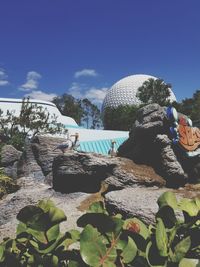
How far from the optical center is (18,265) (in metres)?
1.40

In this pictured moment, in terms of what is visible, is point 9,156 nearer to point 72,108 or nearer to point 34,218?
point 34,218

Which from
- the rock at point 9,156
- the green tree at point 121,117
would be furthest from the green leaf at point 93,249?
the green tree at point 121,117

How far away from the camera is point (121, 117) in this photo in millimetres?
58031

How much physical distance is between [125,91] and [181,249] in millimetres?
70305

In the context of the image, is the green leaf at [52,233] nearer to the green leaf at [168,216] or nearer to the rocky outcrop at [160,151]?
the green leaf at [168,216]

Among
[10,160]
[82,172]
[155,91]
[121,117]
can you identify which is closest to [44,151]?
[10,160]

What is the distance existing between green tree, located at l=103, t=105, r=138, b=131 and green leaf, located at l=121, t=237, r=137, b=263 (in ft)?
173

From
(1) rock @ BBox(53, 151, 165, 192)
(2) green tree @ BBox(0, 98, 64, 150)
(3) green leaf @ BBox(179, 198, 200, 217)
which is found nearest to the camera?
(3) green leaf @ BBox(179, 198, 200, 217)

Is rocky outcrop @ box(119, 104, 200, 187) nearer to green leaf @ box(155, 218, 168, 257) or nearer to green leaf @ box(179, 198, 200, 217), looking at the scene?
green leaf @ box(179, 198, 200, 217)

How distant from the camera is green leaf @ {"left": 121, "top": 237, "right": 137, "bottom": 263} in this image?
125 centimetres

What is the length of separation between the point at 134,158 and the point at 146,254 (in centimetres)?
868

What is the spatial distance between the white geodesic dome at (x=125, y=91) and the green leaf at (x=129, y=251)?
67434 millimetres

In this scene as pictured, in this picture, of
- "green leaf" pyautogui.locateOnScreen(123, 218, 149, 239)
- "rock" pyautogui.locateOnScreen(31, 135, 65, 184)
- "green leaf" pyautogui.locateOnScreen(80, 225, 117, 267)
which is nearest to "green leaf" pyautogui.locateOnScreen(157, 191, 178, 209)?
"green leaf" pyautogui.locateOnScreen(123, 218, 149, 239)

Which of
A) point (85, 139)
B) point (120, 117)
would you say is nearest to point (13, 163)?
point (85, 139)
